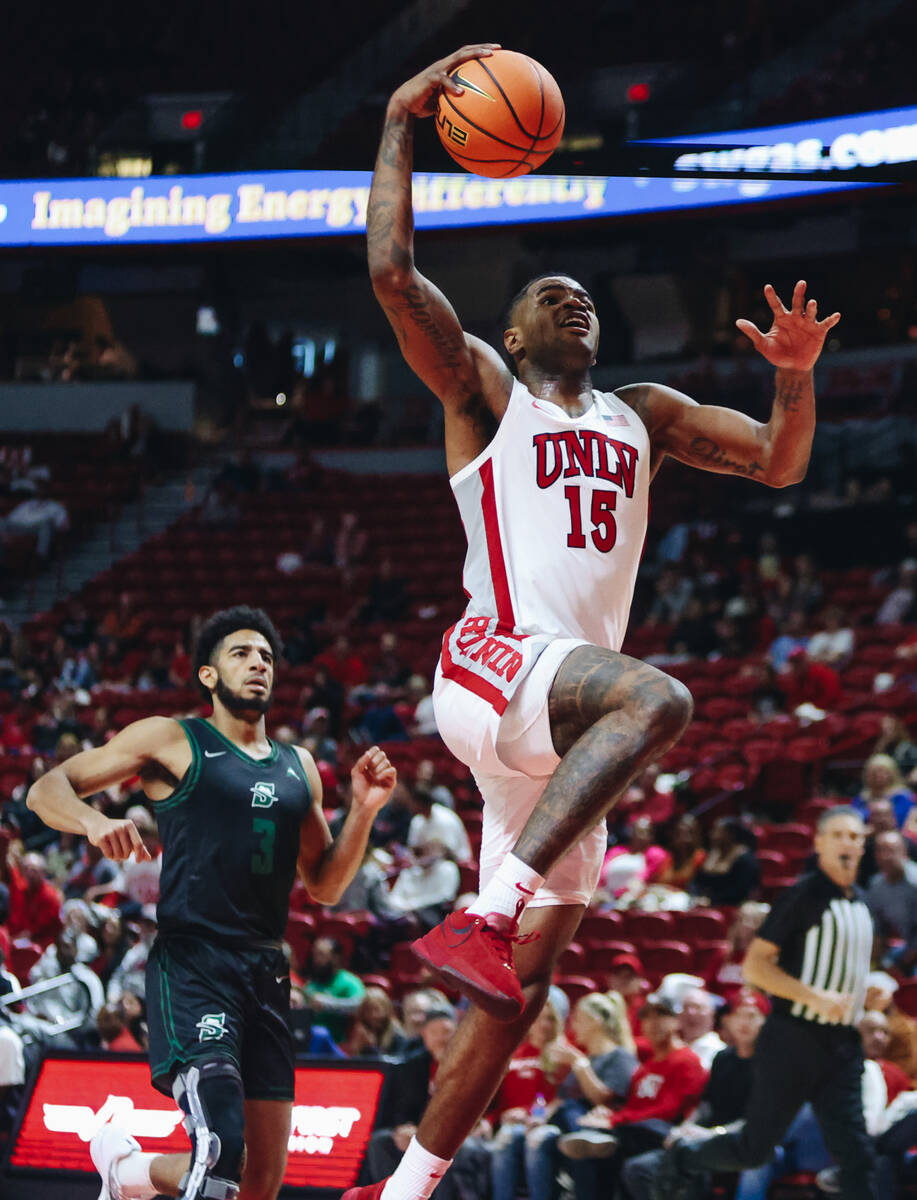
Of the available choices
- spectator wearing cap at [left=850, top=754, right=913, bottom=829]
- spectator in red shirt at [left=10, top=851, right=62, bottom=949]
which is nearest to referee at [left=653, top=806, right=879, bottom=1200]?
spectator wearing cap at [left=850, top=754, right=913, bottom=829]

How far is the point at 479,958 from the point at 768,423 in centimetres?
164

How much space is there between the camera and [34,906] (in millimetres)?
11992

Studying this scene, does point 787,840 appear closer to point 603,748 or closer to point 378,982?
point 378,982

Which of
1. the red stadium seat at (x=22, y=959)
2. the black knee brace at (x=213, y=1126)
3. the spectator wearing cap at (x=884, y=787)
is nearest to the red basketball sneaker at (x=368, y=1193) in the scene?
the black knee brace at (x=213, y=1126)

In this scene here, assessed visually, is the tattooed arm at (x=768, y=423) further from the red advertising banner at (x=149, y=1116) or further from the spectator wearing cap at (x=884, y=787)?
the spectator wearing cap at (x=884, y=787)

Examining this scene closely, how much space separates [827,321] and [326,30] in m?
22.1

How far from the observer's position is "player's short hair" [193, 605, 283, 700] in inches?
205

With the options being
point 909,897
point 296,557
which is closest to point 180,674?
point 296,557

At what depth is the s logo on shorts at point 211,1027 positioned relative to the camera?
4.65 meters

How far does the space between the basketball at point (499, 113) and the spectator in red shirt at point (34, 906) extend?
9.02m

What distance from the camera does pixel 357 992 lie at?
9.50 m

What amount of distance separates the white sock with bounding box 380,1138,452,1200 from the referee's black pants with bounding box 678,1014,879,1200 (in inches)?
111

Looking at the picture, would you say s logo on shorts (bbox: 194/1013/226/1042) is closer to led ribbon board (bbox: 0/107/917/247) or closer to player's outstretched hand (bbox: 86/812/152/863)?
player's outstretched hand (bbox: 86/812/152/863)

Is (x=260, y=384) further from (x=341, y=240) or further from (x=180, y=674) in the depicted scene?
(x=180, y=674)
